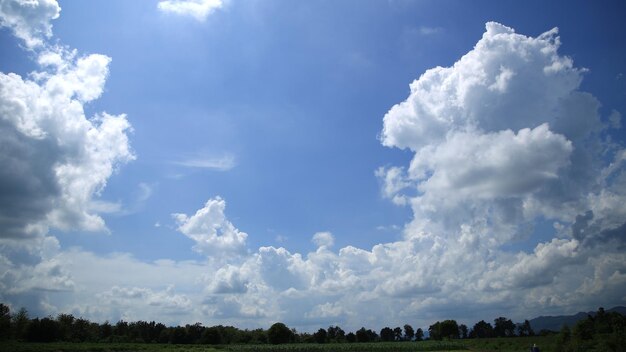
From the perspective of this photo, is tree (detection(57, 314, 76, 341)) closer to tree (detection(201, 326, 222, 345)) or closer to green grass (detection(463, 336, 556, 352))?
tree (detection(201, 326, 222, 345))

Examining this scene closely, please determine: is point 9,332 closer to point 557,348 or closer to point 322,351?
point 322,351

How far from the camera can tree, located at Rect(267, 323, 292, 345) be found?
12075 centimetres

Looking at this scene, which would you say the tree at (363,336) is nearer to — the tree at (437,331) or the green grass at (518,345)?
the tree at (437,331)

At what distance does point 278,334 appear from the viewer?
120812 mm

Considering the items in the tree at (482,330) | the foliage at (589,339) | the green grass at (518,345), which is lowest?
the tree at (482,330)

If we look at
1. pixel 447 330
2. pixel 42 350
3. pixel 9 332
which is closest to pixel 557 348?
pixel 42 350

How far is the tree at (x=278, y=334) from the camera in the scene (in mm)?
120750

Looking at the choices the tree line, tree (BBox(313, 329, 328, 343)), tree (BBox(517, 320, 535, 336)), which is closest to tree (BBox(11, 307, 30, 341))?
the tree line

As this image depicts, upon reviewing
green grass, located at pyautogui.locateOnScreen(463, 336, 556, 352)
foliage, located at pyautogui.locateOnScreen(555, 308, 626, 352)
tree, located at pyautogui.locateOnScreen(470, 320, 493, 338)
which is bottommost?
tree, located at pyautogui.locateOnScreen(470, 320, 493, 338)

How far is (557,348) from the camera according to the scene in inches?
2055

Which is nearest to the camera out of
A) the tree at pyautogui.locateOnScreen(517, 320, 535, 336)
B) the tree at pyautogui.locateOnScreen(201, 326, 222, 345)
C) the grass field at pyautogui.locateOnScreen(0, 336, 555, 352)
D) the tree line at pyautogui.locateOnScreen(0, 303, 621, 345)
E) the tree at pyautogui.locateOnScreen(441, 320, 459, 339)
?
the grass field at pyautogui.locateOnScreen(0, 336, 555, 352)

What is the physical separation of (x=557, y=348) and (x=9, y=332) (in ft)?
369

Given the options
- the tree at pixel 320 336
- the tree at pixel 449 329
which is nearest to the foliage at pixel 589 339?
the tree at pixel 449 329

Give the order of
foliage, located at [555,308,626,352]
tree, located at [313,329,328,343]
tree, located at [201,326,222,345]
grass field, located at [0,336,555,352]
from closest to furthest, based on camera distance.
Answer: foliage, located at [555,308,626,352], grass field, located at [0,336,555,352], tree, located at [201,326,222,345], tree, located at [313,329,328,343]
